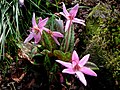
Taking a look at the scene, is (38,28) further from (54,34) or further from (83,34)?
(83,34)

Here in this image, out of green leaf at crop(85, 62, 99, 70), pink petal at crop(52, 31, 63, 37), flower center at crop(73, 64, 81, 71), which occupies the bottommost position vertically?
green leaf at crop(85, 62, 99, 70)

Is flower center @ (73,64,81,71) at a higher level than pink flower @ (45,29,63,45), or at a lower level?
lower

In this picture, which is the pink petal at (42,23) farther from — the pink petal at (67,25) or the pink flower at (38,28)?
the pink petal at (67,25)

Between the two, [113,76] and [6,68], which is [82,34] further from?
[6,68]

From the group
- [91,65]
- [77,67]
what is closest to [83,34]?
[91,65]

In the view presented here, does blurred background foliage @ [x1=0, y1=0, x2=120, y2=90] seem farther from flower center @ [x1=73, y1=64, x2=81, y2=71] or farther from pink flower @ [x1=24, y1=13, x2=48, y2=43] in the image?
flower center @ [x1=73, y1=64, x2=81, y2=71]

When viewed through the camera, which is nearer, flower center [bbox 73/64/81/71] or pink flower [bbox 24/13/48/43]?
flower center [bbox 73/64/81/71]

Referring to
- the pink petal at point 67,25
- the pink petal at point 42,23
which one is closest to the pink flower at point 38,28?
the pink petal at point 42,23

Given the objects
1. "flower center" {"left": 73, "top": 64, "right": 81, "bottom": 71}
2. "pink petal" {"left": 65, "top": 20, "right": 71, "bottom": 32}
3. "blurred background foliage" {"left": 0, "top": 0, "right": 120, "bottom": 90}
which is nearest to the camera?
"flower center" {"left": 73, "top": 64, "right": 81, "bottom": 71}

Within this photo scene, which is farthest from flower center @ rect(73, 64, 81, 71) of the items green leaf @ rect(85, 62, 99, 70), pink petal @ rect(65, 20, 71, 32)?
pink petal @ rect(65, 20, 71, 32)
